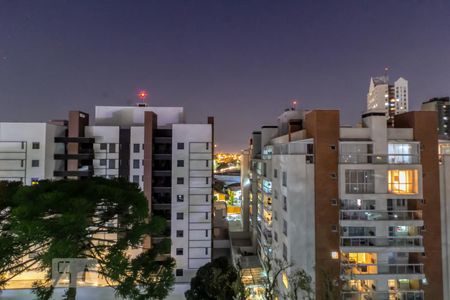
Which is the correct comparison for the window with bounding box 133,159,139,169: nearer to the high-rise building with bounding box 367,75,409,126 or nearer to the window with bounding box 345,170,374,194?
the window with bounding box 345,170,374,194

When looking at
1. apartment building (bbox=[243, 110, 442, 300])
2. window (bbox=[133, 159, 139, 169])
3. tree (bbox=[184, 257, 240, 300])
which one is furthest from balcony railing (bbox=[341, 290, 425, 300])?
window (bbox=[133, 159, 139, 169])

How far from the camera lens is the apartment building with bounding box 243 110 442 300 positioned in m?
14.9

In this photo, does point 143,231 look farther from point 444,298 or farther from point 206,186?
point 444,298

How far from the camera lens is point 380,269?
49.2ft

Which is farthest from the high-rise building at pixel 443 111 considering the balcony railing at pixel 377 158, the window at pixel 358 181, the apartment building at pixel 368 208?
the window at pixel 358 181

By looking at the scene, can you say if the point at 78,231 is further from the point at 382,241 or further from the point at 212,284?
the point at 382,241

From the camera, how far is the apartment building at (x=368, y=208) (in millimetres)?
14859

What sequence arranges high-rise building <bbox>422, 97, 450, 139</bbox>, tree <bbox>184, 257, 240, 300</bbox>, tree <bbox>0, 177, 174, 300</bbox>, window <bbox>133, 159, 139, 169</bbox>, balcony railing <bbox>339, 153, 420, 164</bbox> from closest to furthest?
tree <bbox>0, 177, 174, 300</bbox> → balcony railing <bbox>339, 153, 420, 164</bbox> → tree <bbox>184, 257, 240, 300</bbox> → window <bbox>133, 159, 139, 169</bbox> → high-rise building <bbox>422, 97, 450, 139</bbox>

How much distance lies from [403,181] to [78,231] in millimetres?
17337

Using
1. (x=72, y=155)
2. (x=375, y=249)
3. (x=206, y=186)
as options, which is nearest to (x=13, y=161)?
(x=72, y=155)

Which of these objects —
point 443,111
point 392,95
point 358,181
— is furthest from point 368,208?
point 392,95

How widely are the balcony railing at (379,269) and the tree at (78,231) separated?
1112 centimetres

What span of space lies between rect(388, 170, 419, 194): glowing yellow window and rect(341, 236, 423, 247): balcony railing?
2726 millimetres

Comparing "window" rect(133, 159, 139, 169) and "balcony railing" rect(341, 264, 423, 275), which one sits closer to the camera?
"balcony railing" rect(341, 264, 423, 275)
